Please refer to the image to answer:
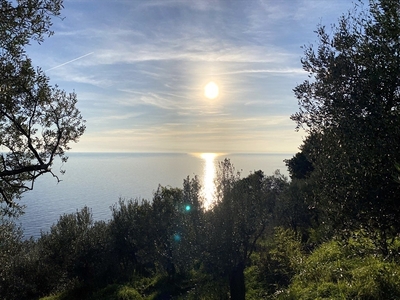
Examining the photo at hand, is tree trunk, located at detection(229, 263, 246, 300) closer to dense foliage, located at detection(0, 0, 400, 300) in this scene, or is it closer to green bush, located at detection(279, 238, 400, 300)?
dense foliage, located at detection(0, 0, 400, 300)

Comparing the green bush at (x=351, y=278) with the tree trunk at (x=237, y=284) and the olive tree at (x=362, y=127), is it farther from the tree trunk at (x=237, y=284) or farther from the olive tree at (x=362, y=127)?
the tree trunk at (x=237, y=284)

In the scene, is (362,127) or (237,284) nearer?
(362,127)

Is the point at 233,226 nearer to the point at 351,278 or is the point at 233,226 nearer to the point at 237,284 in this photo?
the point at 237,284

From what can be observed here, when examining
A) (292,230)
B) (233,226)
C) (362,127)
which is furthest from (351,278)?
(292,230)

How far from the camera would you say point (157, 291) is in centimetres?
3269

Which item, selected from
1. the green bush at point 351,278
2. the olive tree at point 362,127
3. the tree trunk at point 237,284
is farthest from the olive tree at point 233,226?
the olive tree at point 362,127

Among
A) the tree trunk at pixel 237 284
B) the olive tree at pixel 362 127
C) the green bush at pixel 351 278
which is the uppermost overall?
the olive tree at pixel 362 127

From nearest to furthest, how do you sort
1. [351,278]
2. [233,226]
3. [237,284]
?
[351,278] → [233,226] → [237,284]

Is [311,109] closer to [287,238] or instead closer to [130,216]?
[287,238]

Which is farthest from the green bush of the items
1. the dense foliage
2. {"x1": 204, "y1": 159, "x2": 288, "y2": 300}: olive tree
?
{"x1": 204, "y1": 159, "x2": 288, "y2": 300}: olive tree

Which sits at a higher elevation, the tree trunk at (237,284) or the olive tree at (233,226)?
the olive tree at (233,226)

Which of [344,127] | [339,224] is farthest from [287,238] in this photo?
[344,127]

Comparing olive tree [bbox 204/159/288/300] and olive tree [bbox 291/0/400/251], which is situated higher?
olive tree [bbox 291/0/400/251]

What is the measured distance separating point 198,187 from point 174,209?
869 centimetres
